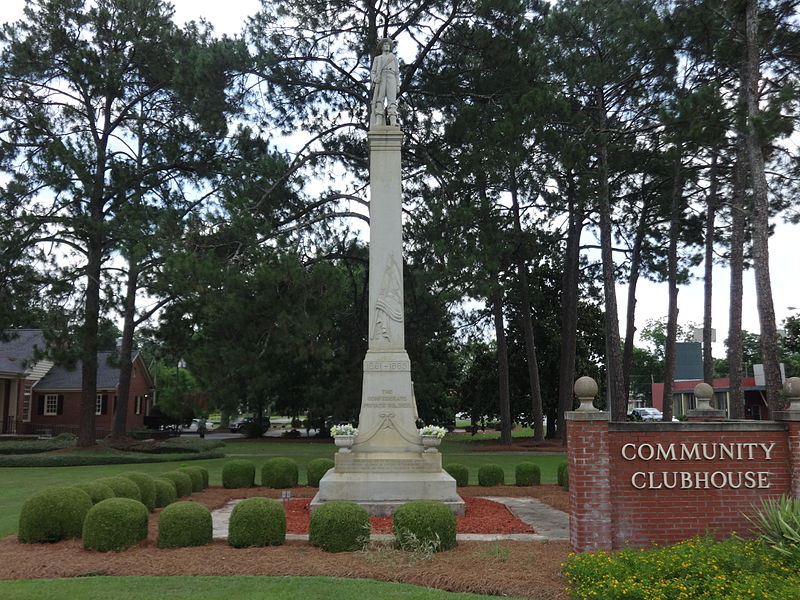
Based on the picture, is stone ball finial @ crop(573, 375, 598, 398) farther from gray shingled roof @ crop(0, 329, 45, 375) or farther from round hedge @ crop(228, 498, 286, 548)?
gray shingled roof @ crop(0, 329, 45, 375)

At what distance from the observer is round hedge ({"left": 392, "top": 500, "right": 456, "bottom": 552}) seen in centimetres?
894

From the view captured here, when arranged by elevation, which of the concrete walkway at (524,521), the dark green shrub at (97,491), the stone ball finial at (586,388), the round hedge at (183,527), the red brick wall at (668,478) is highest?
the stone ball finial at (586,388)

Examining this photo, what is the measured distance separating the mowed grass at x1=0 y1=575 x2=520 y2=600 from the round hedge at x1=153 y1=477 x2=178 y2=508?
5114 mm

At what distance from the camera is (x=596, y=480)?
8.51 m

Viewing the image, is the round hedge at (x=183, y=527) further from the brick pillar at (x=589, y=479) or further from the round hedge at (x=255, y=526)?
the brick pillar at (x=589, y=479)

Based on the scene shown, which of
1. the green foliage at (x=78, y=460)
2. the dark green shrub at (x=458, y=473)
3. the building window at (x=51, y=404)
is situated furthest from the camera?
the building window at (x=51, y=404)

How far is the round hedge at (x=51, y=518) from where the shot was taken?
956 centimetres

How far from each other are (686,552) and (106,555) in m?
6.94

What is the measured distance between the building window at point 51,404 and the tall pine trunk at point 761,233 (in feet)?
137

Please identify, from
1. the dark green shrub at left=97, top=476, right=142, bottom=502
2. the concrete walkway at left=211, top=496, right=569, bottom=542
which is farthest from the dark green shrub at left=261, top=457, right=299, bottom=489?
the dark green shrub at left=97, top=476, right=142, bottom=502

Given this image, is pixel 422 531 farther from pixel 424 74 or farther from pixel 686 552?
pixel 424 74

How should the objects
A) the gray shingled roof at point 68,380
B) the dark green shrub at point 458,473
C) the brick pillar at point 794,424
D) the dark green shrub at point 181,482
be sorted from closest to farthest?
the brick pillar at point 794,424 < the dark green shrub at point 181,482 < the dark green shrub at point 458,473 < the gray shingled roof at point 68,380

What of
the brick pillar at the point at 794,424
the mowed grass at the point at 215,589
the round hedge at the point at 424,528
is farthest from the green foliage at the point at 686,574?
the round hedge at the point at 424,528

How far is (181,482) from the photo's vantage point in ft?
46.6
